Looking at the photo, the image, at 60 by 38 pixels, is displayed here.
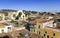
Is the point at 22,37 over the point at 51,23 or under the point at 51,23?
under

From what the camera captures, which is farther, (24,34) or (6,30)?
(6,30)

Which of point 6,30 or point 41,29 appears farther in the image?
point 6,30

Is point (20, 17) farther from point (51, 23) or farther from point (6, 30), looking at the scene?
point (51, 23)

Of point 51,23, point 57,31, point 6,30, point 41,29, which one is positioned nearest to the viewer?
point 57,31

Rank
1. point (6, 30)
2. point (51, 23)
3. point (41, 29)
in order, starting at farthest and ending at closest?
point (6, 30) < point (51, 23) < point (41, 29)

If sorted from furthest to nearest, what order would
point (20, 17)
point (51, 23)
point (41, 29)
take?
point (20, 17) → point (51, 23) → point (41, 29)

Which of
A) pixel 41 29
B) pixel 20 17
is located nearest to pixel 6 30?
pixel 41 29

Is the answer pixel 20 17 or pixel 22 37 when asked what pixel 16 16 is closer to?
pixel 20 17

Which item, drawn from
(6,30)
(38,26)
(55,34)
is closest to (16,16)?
(6,30)

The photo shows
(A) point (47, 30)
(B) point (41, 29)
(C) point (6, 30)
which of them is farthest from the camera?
(C) point (6, 30)
